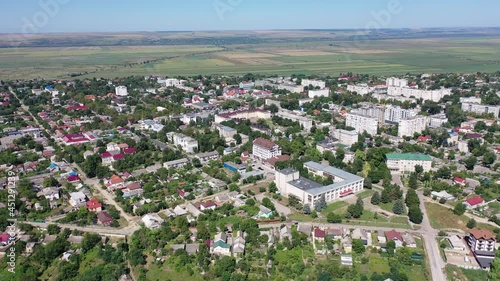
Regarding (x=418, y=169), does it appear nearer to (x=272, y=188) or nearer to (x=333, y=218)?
(x=333, y=218)

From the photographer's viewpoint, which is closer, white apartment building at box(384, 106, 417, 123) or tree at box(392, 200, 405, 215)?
tree at box(392, 200, 405, 215)

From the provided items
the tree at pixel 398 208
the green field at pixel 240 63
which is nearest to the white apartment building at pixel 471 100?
the green field at pixel 240 63

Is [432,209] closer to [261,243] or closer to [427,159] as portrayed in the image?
[427,159]

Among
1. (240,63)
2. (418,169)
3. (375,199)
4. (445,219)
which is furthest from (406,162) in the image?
(240,63)

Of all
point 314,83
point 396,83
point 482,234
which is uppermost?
point 396,83

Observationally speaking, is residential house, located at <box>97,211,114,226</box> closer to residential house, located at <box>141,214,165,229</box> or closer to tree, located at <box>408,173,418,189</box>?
residential house, located at <box>141,214,165,229</box>

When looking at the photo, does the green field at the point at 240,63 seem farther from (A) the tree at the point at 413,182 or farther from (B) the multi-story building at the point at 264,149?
(A) the tree at the point at 413,182

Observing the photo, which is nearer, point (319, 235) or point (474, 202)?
point (319, 235)

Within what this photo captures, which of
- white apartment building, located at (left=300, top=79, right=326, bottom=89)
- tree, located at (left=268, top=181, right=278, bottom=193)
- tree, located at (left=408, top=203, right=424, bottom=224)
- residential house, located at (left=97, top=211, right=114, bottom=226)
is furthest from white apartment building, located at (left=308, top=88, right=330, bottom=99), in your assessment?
residential house, located at (left=97, top=211, right=114, bottom=226)
